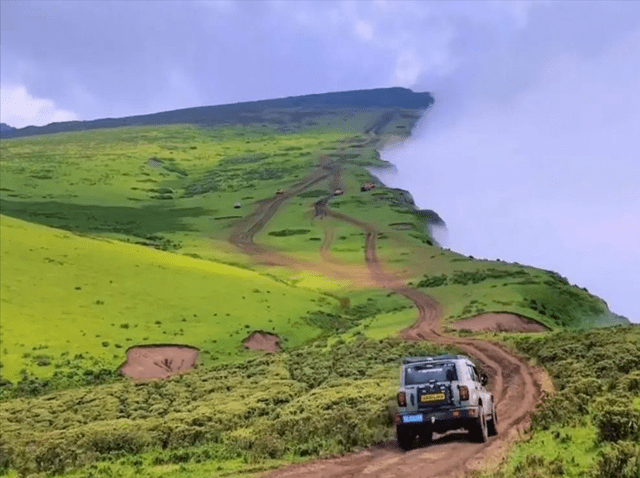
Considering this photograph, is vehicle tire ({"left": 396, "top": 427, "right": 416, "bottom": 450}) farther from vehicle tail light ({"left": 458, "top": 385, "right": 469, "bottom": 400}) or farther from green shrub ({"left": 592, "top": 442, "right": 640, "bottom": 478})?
green shrub ({"left": 592, "top": 442, "right": 640, "bottom": 478})

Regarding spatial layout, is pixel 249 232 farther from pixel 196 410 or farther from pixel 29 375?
pixel 196 410

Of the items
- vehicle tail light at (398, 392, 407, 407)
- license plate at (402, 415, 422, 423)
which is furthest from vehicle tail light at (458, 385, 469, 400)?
vehicle tail light at (398, 392, 407, 407)

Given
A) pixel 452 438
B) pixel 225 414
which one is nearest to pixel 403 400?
pixel 452 438

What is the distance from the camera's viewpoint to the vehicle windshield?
22000mm

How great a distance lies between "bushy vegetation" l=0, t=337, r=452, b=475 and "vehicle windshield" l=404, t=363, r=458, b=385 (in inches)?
101

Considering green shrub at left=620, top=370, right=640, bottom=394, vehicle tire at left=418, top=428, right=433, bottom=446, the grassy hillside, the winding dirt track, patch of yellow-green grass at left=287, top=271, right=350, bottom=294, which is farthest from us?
patch of yellow-green grass at left=287, top=271, right=350, bottom=294

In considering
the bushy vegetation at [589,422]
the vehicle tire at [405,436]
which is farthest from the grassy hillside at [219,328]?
the bushy vegetation at [589,422]

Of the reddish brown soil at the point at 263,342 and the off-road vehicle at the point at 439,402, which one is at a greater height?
the reddish brown soil at the point at 263,342

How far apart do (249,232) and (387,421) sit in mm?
106676

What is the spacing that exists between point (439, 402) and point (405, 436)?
146 centimetres

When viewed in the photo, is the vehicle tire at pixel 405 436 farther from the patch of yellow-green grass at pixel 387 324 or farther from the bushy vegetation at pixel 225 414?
the patch of yellow-green grass at pixel 387 324

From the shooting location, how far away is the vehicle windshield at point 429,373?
22000 millimetres

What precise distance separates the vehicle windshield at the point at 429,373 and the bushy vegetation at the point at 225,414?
8.42 ft

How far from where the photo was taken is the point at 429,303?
238ft
